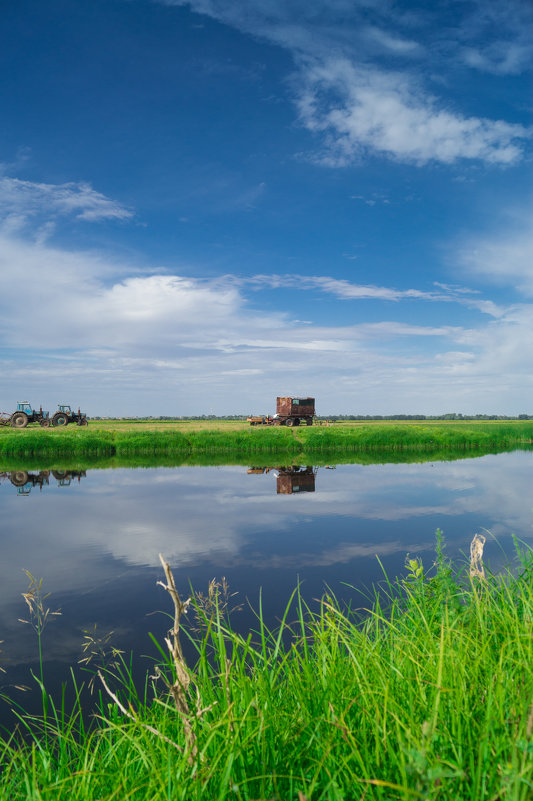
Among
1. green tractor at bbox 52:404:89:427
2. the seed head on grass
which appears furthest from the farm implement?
the seed head on grass

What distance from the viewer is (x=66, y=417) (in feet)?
182

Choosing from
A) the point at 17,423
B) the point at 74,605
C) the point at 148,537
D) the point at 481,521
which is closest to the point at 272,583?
the point at 74,605

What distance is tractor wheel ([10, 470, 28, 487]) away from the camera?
27812 mm

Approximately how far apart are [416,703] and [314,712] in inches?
28.2

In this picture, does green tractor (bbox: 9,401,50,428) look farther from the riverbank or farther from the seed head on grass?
the seed head on grass

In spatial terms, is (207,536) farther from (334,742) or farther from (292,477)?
(292,477)

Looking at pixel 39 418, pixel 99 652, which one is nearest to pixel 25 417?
pixel 39 418

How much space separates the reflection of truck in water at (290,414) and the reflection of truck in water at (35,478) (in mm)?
30385

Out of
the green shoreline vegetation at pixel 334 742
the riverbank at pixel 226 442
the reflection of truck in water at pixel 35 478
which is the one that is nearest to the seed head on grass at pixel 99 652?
the green shoreline vegetation at pixel 334 742

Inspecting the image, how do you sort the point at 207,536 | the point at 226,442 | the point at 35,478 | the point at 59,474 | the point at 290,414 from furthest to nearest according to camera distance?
the point at 290,414, the point at 226,442, the point at 59,474, the point at 35,478, the point at 207,536

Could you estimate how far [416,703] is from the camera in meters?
3.18

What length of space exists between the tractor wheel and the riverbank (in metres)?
7.59

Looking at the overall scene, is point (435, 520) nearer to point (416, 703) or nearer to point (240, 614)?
point (240, 614)

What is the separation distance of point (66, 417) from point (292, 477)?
35.8 metres
